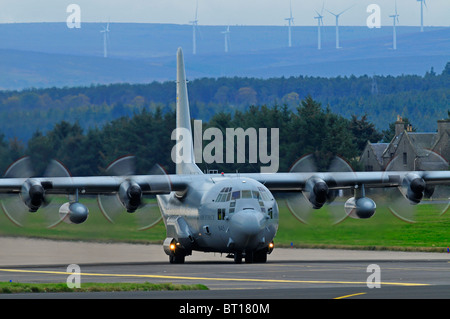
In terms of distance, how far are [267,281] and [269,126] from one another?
7430 centimetres

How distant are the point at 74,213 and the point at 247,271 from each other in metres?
9.00

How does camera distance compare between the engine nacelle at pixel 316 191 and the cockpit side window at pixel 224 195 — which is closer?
the cockpit side window at pixel 224 195

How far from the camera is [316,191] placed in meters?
40.2

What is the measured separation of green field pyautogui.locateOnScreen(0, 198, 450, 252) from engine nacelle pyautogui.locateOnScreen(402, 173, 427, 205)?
480cm

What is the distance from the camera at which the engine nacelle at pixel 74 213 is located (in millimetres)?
37094

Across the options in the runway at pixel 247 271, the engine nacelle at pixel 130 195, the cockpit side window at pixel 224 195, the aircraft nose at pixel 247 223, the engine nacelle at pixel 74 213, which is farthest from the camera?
the engine nacelle at pixel 130 195

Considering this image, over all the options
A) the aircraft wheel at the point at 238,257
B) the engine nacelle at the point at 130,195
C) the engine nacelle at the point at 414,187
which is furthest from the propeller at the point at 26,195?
the engine nacelle at the point at 414,187

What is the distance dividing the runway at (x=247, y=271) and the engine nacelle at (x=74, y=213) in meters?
1.94

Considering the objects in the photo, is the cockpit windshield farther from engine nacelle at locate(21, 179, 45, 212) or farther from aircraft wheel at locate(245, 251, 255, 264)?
engine nacelle at locate(21, 179, 45, 212)

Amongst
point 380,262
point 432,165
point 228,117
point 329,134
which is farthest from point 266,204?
point 228,117

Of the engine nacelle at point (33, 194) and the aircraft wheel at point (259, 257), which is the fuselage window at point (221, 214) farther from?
the engine nacelle at point (33, 194)

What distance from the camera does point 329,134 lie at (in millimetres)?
87188

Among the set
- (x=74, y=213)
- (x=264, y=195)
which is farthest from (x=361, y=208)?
(x=74, y=213)
